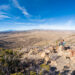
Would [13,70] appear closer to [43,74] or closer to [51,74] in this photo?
[43,74]

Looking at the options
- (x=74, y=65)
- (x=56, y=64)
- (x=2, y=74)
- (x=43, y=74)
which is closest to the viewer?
(x=2, y=74)

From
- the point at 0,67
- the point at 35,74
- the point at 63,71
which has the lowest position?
the point at 63,71

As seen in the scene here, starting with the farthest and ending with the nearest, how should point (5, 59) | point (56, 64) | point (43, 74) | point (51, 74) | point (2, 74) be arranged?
point (56, 64) < point (5, 59) < point (51, 74) < point (43, 74) < point (2, 74)

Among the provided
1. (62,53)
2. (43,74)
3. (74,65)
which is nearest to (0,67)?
(43,74)

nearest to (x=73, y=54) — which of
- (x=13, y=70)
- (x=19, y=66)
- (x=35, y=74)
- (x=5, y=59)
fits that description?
(x=35, y=74)

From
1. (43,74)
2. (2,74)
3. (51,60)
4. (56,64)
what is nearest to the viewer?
(2,74)

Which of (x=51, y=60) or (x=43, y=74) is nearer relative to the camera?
(x=43, y=74)

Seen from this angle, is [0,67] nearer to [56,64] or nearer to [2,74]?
[2,74]

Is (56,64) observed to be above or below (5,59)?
below

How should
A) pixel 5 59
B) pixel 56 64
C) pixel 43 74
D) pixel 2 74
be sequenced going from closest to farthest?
1. pixel 2 74
2. pixel 43 74
3. pixel 5 59
4. pixel 56 64
